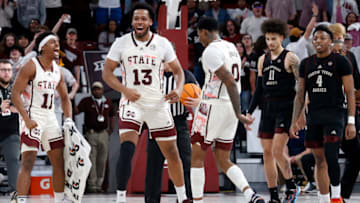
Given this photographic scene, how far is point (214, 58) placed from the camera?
676cm

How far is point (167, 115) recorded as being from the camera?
6.56 metres

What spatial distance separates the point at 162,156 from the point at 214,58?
132cm

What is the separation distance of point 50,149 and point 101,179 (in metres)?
4.82

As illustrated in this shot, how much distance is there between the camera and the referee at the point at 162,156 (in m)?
7.05

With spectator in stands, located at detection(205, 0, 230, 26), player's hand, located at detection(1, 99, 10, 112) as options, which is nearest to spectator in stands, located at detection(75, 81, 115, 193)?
player's hand, located at detection(1, 99, 10, 112)

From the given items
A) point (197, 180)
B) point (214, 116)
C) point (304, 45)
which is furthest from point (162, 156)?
point (304, 45)

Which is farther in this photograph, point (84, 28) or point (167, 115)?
point (84, 28)

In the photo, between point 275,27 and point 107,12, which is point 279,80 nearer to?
point 275,27

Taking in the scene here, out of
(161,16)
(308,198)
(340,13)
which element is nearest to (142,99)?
(161,16)

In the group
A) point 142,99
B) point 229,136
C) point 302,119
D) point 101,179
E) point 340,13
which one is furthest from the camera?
point 340,13

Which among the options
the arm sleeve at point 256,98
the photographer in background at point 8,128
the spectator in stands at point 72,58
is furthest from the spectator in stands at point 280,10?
the photographer in background at point 8,128

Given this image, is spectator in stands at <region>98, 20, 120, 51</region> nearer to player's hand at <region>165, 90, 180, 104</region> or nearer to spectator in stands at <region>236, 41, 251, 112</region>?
spectator in stands at <region>236, 41, 251, 112</region>

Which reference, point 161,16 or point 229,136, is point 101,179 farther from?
point 229,136

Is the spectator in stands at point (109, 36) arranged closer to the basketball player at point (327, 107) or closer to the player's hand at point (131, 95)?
the basketball player at point (327, 107)
